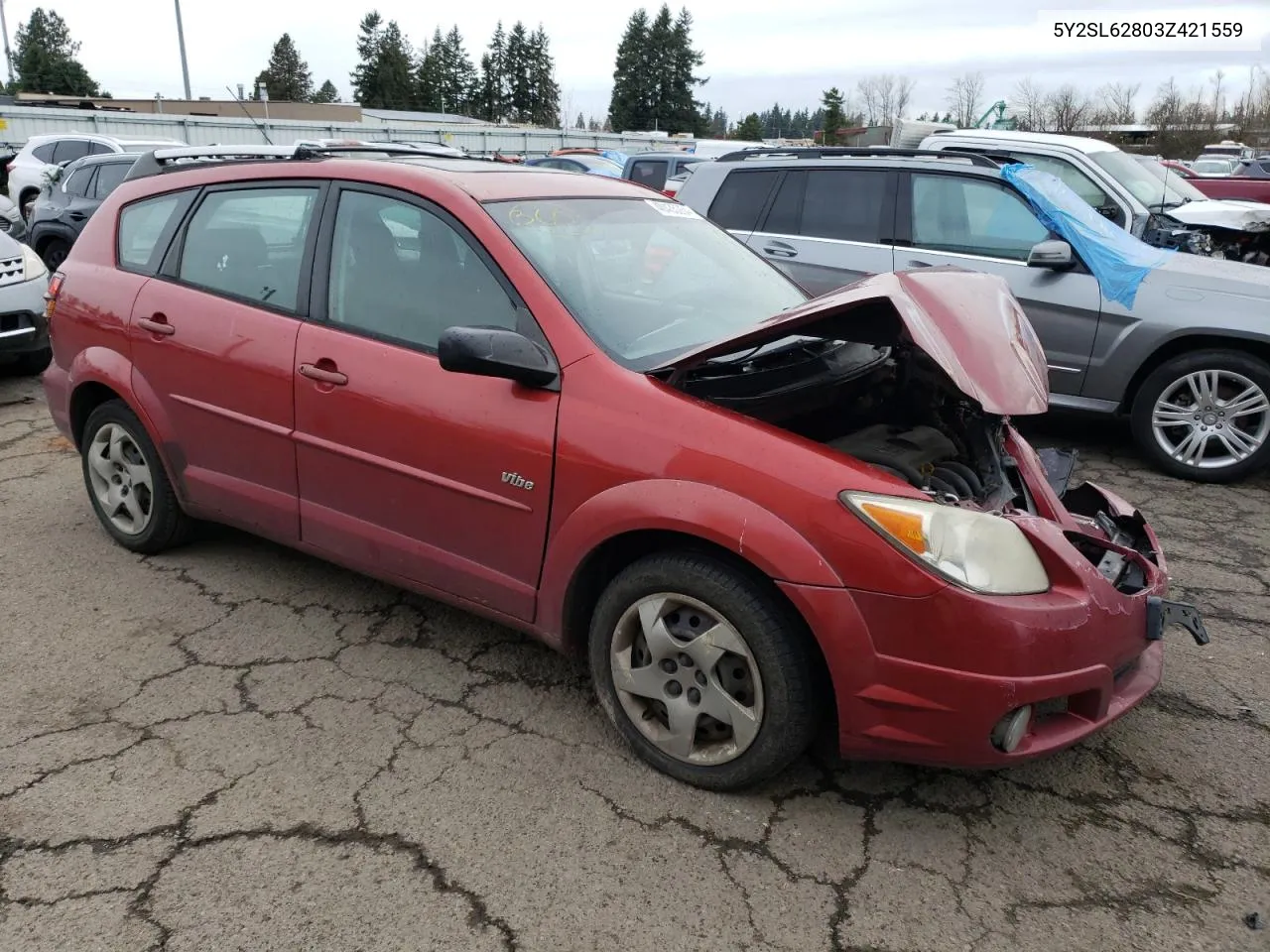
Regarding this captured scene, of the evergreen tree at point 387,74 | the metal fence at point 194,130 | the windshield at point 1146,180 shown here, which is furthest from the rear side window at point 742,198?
the evergreen tree at point 387,74

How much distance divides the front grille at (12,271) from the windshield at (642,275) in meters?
5.76

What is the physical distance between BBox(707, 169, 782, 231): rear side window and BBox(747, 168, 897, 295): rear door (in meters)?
0.09

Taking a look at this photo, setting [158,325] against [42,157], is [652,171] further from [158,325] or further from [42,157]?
[158,325]

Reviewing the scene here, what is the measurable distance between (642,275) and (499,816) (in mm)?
1796

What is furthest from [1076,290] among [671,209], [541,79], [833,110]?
[541,79]

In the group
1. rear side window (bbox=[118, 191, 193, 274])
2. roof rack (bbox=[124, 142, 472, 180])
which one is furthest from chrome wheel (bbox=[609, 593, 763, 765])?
rear side window (bbox=[118, 191, 193, 274])

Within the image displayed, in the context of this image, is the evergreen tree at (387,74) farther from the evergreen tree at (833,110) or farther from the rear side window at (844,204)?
the rear side window at (844,204)

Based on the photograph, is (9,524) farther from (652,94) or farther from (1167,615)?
(652,94)

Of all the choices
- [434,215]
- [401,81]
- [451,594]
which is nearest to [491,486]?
[451,594]

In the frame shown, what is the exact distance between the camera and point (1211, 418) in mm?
5520

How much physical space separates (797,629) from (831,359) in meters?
1.08

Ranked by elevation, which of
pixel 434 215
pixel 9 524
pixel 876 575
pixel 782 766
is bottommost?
pixel 9 524

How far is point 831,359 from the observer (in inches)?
127

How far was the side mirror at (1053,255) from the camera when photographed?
5.56m
